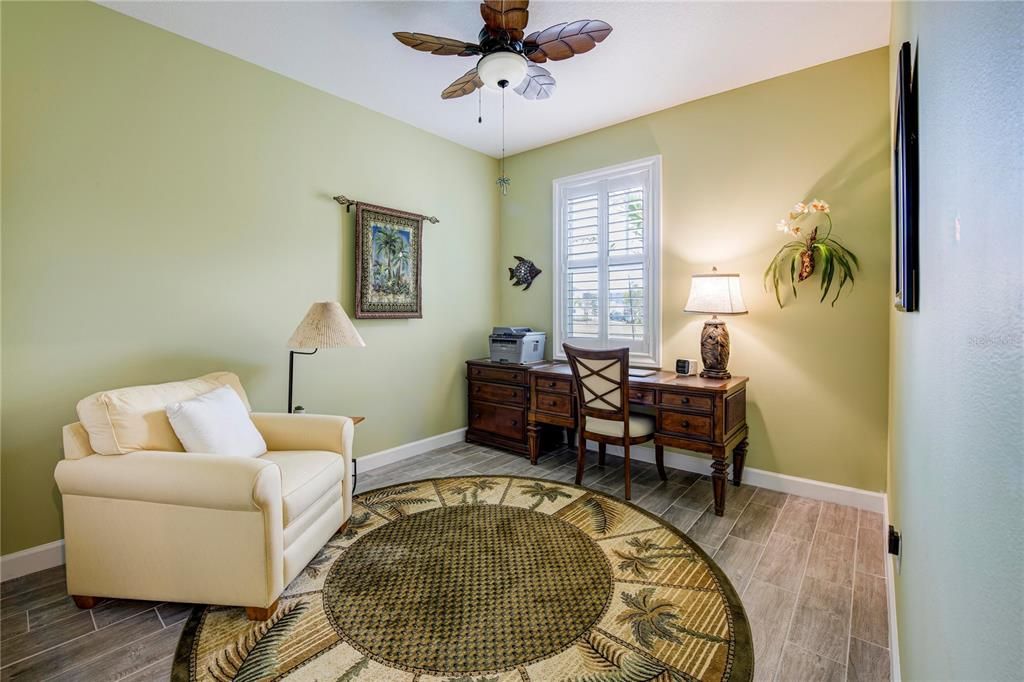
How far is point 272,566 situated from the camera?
1.81 m

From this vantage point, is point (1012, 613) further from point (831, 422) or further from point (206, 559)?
point (831, 422)

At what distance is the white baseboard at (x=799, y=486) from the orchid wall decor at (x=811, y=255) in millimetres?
1207

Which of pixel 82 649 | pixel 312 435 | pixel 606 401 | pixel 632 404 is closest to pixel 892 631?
pixel 606 401

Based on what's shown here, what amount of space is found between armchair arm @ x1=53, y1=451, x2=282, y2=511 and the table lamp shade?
2.71 metres

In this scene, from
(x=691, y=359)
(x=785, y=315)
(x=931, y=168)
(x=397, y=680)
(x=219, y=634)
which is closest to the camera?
(x=931, y=168)

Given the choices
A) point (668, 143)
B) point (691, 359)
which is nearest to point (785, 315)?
point (691, 359)

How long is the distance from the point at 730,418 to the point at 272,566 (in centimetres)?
263

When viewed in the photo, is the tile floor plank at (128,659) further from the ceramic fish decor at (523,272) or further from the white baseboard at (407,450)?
the ceramic fish decor at (523,272)

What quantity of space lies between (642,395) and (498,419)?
56.9 inches

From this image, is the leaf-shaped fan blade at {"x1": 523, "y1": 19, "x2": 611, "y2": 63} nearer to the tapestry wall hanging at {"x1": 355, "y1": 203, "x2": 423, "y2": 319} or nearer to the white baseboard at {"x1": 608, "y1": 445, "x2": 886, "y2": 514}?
the tapestry wall hanging at {"x1": 355, "y1": 203, "x2": 423, "y2": 319}

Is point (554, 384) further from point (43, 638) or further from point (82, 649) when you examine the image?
point (43, 638)

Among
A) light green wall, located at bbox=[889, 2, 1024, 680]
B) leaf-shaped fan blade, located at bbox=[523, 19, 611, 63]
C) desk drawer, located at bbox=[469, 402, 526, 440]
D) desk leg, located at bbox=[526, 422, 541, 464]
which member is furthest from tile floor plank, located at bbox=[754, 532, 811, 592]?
leaf-shaped fan blade, located at bbox=[523, 19, 611, 63]

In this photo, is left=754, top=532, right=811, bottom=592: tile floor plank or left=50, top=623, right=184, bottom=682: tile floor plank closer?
left=50, top=623, right=184, bottom=682: tile floor plank

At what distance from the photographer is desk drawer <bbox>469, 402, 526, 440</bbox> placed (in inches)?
154
